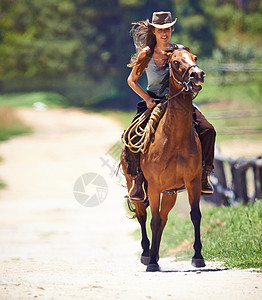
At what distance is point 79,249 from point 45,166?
1459 centimetres

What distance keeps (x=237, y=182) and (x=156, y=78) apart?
218 inches

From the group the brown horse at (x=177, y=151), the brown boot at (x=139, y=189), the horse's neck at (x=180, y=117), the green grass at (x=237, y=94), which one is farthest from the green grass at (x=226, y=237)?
the green grass at (x=237, y=94)

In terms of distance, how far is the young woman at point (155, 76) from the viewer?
940cm

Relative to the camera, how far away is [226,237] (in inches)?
438

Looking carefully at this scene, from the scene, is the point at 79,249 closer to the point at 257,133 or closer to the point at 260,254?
the point at 260,254

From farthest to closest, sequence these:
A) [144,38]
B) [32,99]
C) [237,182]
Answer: [32,99]
[237,182]
[144,38]

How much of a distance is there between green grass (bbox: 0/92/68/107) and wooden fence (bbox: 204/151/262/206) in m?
32.2

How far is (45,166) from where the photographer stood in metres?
28.4

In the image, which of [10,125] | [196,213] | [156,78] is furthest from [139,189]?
[10,125]

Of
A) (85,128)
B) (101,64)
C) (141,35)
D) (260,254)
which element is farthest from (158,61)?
(101,64)

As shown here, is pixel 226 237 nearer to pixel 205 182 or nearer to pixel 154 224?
pixel 205 182

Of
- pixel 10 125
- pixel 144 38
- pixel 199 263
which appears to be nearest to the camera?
pixel 199 263

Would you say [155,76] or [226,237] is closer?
[155,76]

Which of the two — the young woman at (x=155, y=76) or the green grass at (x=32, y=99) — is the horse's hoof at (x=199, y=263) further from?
the green grass at (x=32, y=99)
